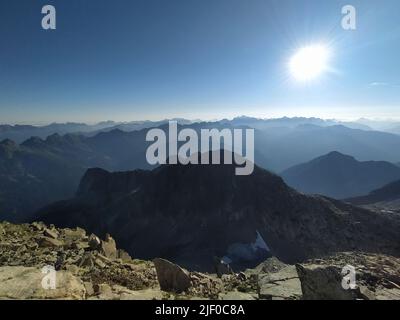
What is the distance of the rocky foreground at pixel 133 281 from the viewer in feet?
44.0

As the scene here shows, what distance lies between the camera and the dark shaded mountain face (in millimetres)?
104781

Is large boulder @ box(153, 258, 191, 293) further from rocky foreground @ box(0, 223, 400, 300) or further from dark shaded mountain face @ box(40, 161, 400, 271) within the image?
dark shaded mountain face @ box(40, 161, 400, 271)

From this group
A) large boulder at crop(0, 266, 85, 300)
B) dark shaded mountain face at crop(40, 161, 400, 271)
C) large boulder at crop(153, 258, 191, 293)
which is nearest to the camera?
large boulder at crop(0, 266, 85, 300)

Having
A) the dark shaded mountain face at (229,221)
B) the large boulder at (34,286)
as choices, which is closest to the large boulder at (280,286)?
the large boulder at (34,286)

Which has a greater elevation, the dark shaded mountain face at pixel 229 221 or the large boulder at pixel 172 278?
the large boulder at pixel 172 278

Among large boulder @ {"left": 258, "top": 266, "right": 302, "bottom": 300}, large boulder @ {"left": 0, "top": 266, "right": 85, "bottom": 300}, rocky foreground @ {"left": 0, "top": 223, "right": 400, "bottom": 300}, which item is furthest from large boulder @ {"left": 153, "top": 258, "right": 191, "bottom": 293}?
large boulder @ {"left": 0, "top": 266, "right": 85, "bottom": 300}

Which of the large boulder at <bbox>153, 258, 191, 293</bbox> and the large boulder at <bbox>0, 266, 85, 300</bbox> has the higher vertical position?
the large boulder at <bbox>0, 266, 85, 300</bbox>

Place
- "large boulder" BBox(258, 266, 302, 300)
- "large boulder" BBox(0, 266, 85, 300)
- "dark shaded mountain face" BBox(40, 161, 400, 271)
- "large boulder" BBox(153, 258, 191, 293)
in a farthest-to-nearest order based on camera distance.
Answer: "dark shaded mountain face" BBox(40, 161, 400, 271), "large boulder" BBox(153, 258, 191, 293), "large boulder" BBox(258, 266, 302, 300), "large boulder" BBox(0, 266, 85, 300)

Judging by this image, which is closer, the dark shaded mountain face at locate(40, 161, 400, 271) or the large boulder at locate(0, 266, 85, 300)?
the large boulder at locate(0, 266, 85, 300)

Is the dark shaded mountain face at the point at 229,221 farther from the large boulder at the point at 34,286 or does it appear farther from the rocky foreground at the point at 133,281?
the large boulder at the point at 34,286

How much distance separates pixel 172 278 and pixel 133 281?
6.69 ft
